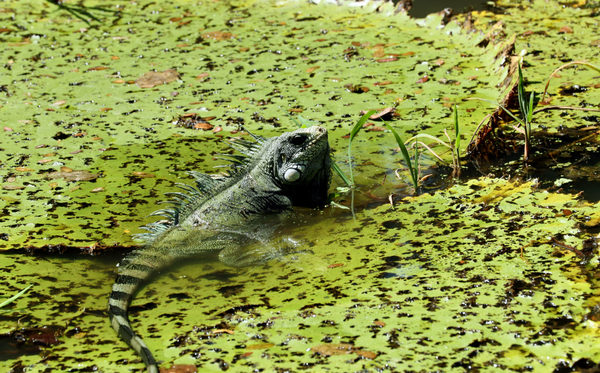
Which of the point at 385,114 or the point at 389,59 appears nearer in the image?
the point at 385,114

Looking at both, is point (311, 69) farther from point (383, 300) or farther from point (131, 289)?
point (383, 300)

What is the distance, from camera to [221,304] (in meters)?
2.95

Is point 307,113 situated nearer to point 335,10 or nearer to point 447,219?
point 447,219

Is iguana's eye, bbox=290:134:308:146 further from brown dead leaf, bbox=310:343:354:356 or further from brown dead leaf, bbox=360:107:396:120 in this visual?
brown dead leaf, bbox=310:343:354:356

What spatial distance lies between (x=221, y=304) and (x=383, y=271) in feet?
2.34

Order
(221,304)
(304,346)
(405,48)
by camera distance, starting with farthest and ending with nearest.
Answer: (405,48)
(221,304)
(304,346)

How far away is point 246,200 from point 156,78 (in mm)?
1927

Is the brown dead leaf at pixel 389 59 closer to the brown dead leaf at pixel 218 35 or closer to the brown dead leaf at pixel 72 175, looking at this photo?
the brown dead leaf at pixel 218 35

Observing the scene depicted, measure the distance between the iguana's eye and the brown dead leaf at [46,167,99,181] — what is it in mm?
1213

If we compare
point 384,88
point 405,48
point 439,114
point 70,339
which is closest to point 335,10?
point 405,48

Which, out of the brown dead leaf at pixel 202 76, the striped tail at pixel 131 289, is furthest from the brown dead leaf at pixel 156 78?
the striped tail at pixel 131 289

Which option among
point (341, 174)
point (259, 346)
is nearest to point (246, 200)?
point (341, 174)

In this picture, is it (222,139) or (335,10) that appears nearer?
(222,139)

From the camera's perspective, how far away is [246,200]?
13.3 ft
